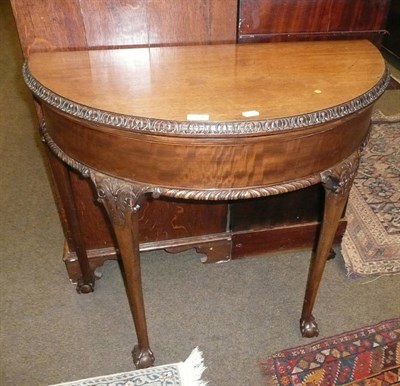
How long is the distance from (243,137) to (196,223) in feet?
2.57

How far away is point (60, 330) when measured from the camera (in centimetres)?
142

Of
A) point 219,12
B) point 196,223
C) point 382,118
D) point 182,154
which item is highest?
point 219,12

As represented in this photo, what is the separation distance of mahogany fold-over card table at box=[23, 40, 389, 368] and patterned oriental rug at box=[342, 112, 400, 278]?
681 millimetres

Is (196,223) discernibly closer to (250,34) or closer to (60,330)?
(60,330)

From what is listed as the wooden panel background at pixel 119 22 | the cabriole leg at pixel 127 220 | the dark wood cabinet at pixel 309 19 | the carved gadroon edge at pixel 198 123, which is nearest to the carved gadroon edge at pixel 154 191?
the cabriole leg at pixel 127 220

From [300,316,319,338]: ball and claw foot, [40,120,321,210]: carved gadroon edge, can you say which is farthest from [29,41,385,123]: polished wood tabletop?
[300,316,319,338]: ball and claw foot

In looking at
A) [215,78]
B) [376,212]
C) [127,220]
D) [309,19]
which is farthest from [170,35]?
[376,212]

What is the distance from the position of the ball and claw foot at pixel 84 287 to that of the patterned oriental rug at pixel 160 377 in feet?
1.12

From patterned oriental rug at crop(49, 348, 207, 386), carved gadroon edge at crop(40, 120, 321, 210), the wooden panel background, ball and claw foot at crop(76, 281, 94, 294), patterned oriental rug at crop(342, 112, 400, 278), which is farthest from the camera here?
patterned oriental rug at crop(342, 112, 400, 278)

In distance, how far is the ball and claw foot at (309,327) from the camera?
1372 millimetres

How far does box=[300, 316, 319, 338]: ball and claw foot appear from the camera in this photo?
1372mm

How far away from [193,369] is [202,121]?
84cm

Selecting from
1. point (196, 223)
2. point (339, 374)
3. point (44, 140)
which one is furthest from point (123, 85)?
point (339, 374)

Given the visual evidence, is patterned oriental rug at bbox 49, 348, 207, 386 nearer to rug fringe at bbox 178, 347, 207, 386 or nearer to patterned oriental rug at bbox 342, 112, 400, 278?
rug fringe at bbox 178, 347, 207, 386
